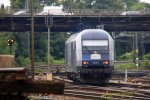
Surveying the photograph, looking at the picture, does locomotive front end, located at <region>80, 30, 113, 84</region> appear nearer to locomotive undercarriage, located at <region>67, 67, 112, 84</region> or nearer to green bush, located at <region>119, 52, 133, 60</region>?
locomotive undercarriage, located at <region>67, 67, 112, 84</region>

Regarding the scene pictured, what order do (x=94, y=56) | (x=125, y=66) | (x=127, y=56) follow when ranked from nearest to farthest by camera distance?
(x=94, y=56) → (x=125, y=66) → (x=127, y=56)

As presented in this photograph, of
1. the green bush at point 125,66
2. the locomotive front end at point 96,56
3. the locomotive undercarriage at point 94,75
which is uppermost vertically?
the locomotive front end at point 96,56

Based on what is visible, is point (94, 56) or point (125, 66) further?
point (125, 66)

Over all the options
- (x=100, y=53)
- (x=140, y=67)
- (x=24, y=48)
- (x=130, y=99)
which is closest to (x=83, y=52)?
(x=100, y=53)

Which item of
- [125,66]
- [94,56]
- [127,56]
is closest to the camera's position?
[94,56]

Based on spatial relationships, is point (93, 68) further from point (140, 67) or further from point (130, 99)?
point (140, 67)

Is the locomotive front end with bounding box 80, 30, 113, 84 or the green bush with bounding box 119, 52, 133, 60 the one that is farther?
the green bush with bounding box 119, 52, 133, 60

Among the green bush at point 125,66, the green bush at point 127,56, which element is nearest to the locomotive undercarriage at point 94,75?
the green bush at point 125,66

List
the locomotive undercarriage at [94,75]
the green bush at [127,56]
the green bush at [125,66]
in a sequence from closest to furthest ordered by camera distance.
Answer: the locomotive undercarriage at [94,75] < the green bush at [125,66] < the green bush at [127,56]

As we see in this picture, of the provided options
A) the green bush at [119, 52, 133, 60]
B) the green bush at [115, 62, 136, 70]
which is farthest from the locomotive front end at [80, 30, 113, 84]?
the green bush at [119, 52, 133, 60]

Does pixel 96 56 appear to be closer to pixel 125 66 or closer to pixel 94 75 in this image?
pixel 94 75

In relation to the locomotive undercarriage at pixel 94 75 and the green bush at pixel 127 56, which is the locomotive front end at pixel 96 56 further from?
the green bush at pixel 127 56

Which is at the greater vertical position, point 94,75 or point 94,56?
point 94,56

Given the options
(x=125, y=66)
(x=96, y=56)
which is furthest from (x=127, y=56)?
(x=96, y=56)
